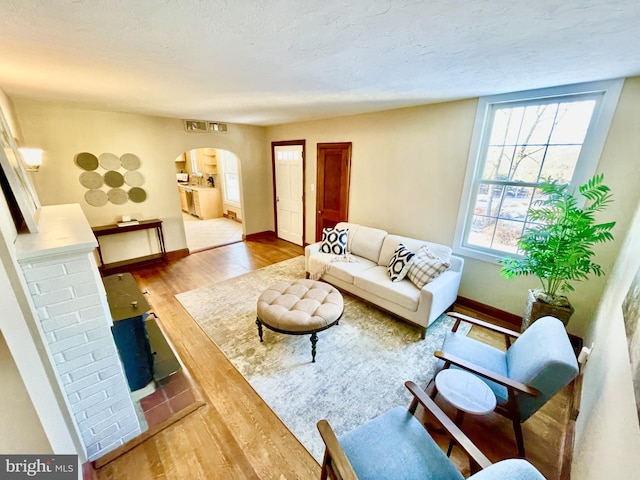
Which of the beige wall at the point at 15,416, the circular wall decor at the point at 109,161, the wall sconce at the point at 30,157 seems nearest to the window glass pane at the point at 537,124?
the beige wall at the point at 15,416

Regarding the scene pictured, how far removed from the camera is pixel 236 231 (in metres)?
6.35

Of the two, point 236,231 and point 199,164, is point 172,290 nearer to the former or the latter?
point 236,231

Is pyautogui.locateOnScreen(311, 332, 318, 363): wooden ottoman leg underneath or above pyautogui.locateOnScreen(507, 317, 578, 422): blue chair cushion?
underneath

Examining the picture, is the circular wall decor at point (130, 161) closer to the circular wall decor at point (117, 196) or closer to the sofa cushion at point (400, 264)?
the circular wall decor at point (117, 196)

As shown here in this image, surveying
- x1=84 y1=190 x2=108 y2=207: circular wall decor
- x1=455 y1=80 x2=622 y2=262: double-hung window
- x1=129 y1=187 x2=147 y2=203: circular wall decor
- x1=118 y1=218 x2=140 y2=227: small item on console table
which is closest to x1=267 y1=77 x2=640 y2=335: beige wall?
x1=455 y1=80 x2=622 y2=262: double-hung window

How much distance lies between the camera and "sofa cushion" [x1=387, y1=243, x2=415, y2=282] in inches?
113

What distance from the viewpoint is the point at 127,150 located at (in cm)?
381

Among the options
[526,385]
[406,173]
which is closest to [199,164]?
[406,173]

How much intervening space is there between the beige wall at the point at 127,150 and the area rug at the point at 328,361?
1.80 m

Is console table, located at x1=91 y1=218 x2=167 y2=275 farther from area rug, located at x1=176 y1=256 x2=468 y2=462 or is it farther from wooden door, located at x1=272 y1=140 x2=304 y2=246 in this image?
wooden door, located at x1=272 y1=140 x2=304 y2=246

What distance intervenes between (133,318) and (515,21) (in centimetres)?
278

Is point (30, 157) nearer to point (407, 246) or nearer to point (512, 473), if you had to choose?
point (407, 246)

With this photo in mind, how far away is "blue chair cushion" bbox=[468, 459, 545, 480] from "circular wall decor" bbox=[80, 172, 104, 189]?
16.3 feet

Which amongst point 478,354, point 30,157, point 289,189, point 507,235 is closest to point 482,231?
point 507,235
